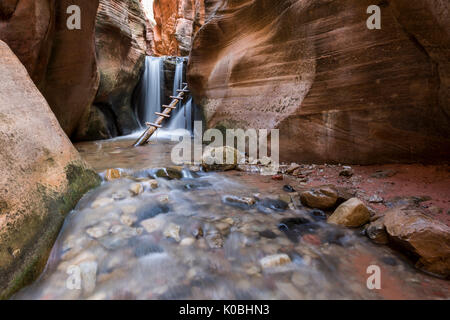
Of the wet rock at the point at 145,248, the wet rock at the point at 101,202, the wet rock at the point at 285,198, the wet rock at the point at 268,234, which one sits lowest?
the wet rock at the point at 145,248

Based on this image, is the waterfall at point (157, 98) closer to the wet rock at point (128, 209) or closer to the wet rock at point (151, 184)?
the wet rock at point (151, 184)

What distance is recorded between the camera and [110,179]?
3.24 m

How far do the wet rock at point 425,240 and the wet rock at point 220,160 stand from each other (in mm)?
2828

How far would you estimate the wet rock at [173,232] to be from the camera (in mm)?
2072

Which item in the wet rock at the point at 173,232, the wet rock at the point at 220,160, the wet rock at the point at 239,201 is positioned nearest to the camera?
the wet rock at the point at 173,232

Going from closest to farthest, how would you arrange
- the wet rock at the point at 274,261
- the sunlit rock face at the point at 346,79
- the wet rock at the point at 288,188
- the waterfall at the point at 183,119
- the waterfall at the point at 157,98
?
the wet rock at the point at 274,261, the sunlit rock face at the point at 346,79, the wet rock at the point at 288,188, the waterfall at the point at 183,119, the waterfall at the point at 157,98

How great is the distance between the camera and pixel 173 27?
69.3 feet

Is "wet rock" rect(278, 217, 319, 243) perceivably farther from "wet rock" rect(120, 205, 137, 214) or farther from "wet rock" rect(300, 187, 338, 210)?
"wet rock" rect(120, 205, 137, 214)

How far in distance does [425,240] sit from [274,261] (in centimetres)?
106

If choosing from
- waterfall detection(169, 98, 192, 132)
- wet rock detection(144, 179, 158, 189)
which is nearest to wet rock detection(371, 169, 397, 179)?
wet rock detection(144, 179, 158, 189)

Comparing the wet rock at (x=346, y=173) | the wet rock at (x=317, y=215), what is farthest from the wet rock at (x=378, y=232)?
the wet rock at (x=346, y=173)

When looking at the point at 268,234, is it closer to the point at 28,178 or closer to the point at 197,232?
the point at 197,232

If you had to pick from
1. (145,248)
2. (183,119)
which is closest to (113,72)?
(183,119)
